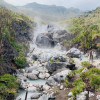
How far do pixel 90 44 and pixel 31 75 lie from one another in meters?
28.3

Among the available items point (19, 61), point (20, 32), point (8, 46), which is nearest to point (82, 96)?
point (19, 61)

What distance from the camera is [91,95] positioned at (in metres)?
22.4

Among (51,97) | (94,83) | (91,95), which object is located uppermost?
(94,83)

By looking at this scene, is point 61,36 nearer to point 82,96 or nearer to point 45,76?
point 45,76

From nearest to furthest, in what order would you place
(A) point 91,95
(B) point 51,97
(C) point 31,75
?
(A) point 91,95 < (B) point 51,97 < (C) point 31,75

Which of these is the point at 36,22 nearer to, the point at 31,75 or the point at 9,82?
the point at 31,75

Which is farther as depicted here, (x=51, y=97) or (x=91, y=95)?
(x=51, y=97)

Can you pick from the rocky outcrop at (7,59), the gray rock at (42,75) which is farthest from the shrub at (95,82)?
the rocky outcrop at (7,59)

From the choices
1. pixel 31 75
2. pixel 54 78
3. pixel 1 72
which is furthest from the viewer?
pixel 31 75

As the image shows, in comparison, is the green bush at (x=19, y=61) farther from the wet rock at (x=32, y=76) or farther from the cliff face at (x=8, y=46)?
the wet rock at (x=32, y=76)

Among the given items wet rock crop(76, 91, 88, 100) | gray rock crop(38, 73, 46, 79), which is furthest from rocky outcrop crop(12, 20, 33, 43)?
wet rock crop(76, 91, 88, 100)

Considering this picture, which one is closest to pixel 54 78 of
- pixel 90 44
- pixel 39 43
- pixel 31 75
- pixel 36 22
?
pixel 31 75

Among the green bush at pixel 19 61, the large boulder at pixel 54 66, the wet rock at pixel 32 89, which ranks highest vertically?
the green bush at pixel 19 61

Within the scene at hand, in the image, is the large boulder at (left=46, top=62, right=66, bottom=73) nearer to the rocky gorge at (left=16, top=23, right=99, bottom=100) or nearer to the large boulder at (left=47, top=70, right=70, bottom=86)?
the rocky gorge at (left=16, top=23, right=99, bottom=100)
